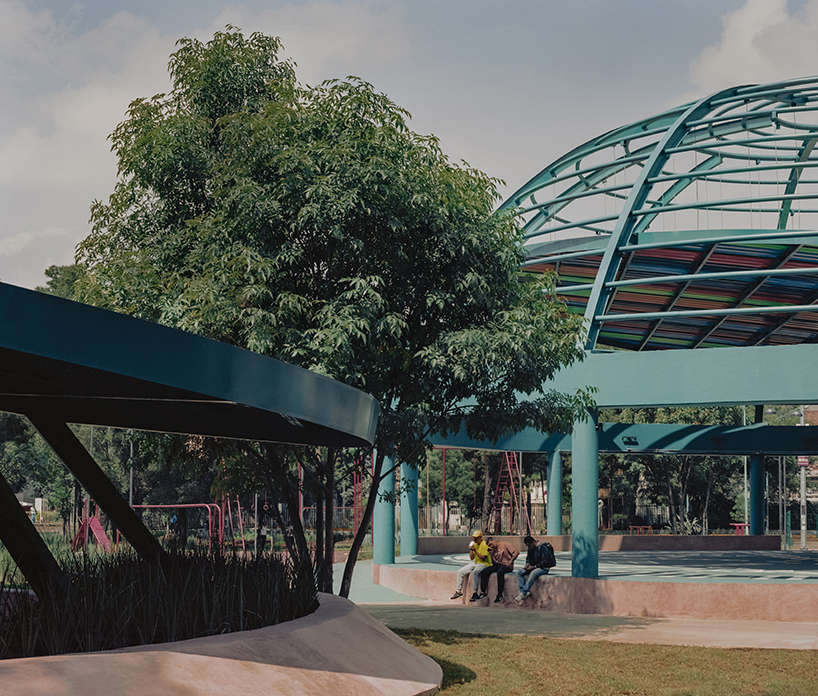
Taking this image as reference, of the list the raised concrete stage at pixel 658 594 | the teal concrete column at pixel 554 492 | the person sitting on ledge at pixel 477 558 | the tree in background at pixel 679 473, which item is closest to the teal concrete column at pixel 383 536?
the raised concrete stage at pixel 658 594

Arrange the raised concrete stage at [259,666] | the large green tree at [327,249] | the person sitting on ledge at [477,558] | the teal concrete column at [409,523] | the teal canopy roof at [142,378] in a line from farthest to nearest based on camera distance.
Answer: the teal concrete column at [409,523]
the person sitting on ledge at [477,558]
the large green tree at [327,249]
the raised concrete stage at [259,666]
the teal canopy roof at [142,378]

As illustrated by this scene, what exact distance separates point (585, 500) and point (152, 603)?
1204 centimetres

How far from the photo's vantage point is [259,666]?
760cm

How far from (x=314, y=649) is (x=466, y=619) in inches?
347

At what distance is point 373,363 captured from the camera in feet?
44.7

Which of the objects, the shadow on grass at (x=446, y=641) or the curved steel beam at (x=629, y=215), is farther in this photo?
the curved steel beam at (x=629, y=215)

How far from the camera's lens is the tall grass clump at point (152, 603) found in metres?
7.25

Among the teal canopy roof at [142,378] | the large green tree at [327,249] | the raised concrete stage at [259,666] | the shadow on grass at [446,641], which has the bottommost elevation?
the shadow on grass at [446,641]

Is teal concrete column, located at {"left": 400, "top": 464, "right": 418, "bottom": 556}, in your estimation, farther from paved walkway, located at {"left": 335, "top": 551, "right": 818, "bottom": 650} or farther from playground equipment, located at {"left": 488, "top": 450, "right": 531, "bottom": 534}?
playground equipment, located at {"left": 488, "top": 450, "right": 531, "bottom": 534}

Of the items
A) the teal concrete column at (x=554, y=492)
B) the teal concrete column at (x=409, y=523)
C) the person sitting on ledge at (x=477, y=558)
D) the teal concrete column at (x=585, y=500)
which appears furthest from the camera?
the teal concrete column at (x=554, y=492)

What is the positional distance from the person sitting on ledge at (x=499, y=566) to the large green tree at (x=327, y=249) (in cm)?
427

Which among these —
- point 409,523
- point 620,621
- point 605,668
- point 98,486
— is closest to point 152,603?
point 98,486

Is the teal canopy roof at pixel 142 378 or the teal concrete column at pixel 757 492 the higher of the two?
the teal canopy roof at pixel 142 378

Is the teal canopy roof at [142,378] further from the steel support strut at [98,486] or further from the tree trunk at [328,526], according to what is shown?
the tree trunk at [328,526]
